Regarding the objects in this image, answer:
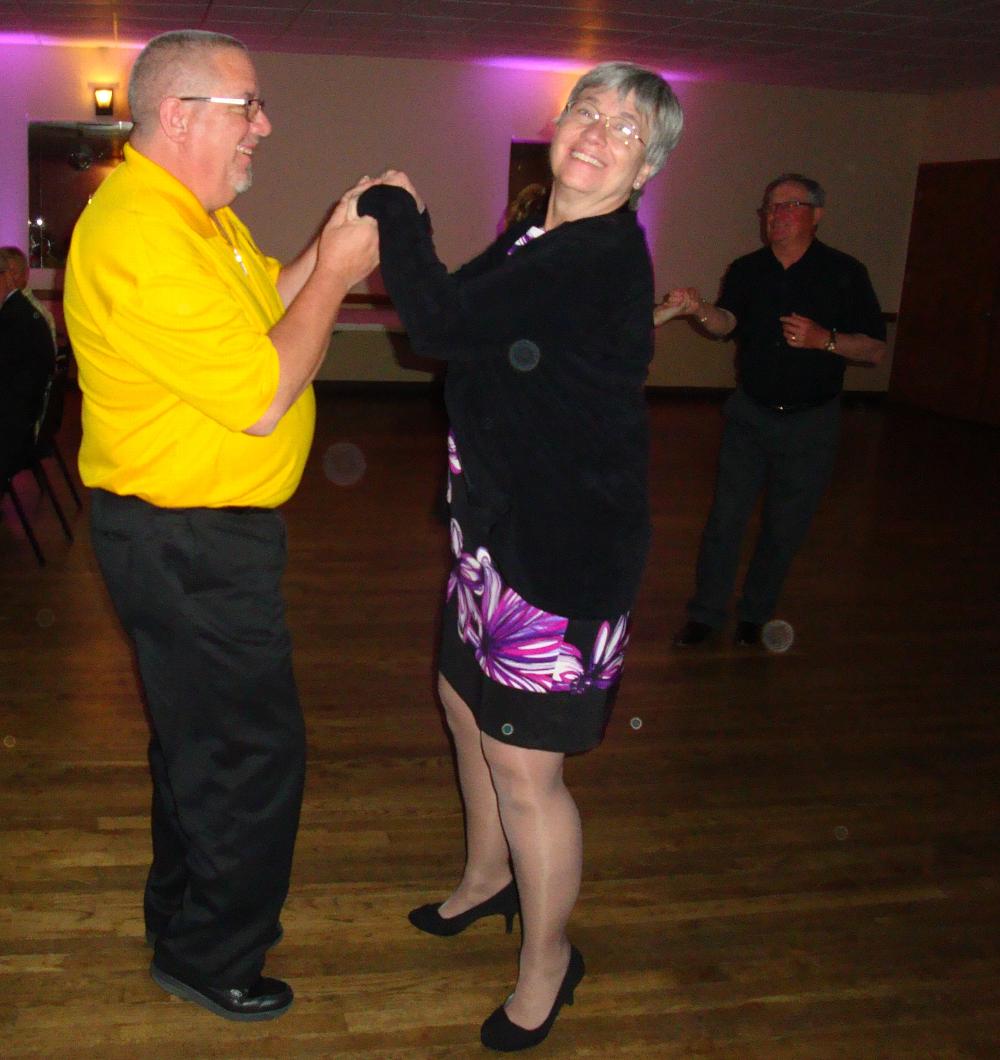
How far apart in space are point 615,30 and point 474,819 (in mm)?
7346

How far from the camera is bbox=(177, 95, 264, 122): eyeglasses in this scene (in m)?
1.75

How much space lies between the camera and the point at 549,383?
1.78 metres

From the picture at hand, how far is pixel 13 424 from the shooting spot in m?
4.45

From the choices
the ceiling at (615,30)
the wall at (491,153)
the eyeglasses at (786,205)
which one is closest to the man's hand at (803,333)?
the eyeglasses at (786,205)

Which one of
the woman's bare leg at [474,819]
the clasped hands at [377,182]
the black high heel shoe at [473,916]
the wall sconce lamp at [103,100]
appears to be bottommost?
the black high heel shoe at [473,916]

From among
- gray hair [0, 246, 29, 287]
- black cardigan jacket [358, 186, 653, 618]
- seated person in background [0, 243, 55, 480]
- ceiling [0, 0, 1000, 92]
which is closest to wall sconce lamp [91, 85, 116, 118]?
ceiling [0, 0, 1000, 92]

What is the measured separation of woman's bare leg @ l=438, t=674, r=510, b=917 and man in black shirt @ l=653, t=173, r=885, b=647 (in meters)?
2.01

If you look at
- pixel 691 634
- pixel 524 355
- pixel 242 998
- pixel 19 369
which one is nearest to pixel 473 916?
pixel 242 998

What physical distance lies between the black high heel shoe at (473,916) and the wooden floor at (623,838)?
29 mm

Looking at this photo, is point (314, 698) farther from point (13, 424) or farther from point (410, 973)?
point (13, 424)

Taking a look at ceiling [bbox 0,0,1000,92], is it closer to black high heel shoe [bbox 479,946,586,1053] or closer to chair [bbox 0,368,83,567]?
chair [bbox 0,368,83,567]

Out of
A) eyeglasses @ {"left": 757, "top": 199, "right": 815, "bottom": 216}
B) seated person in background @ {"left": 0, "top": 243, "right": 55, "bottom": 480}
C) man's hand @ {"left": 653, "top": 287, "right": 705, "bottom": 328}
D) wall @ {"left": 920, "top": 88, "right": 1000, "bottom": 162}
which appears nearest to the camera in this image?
man's hand @ {"left": 653, "top": 287, "right": 705, "bottom": 328}

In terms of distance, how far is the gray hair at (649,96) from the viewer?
1.77m

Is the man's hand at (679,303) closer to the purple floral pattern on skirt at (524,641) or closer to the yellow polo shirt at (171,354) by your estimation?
the purple floral pattern on skirt at (524,641)
